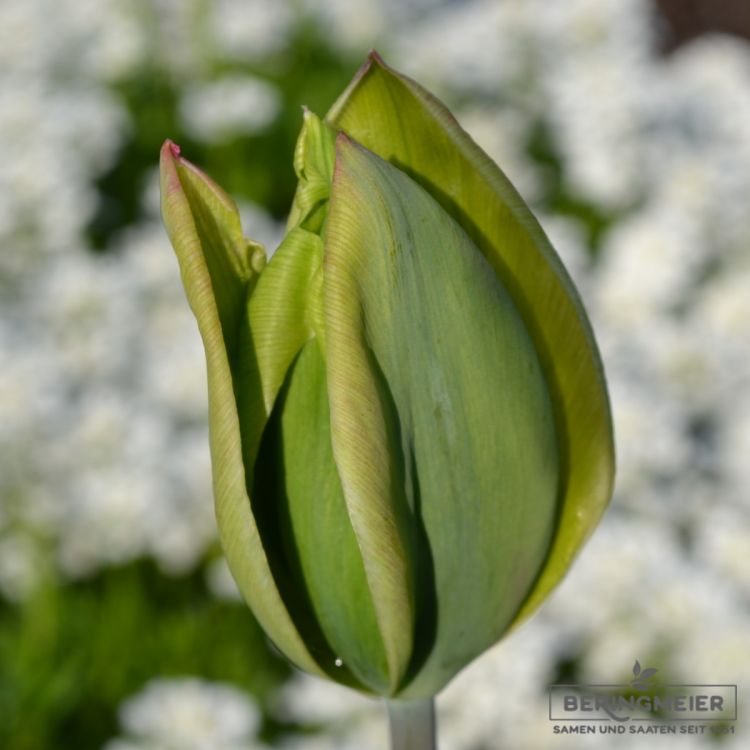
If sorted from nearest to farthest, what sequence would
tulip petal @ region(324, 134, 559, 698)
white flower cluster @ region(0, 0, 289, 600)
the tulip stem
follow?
tulip petal @ region(324, 134, 559, 698), the tulip stem, white flower cluster @ region(0, 0, 289, 600)

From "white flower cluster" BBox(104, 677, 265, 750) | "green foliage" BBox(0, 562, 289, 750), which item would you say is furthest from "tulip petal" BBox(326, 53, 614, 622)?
"green foliage" BBox(0, 562, 289, 750)

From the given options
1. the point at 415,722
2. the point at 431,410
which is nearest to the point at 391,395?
the point at 431,410

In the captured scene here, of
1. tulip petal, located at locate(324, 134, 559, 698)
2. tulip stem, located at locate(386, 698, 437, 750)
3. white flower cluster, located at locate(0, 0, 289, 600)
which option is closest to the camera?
tulip petal, located at locate(324, 134, 559, 698)

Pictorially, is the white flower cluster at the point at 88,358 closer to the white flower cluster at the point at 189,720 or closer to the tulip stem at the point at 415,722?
the white flower cluster at the point at 189,720

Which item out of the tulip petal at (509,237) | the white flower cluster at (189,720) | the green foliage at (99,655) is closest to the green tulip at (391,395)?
the tulip petal at (509,237)

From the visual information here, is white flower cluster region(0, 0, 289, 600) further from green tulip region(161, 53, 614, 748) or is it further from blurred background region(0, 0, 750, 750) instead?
green tulip region(161, 53, 614, 748)

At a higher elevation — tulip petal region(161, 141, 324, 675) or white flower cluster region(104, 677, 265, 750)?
tulip petal region(161, 141, 324, 675)
